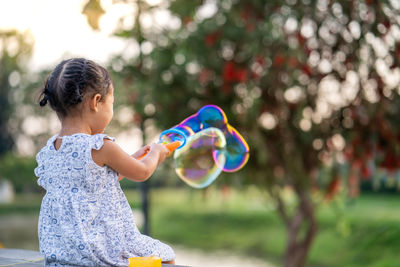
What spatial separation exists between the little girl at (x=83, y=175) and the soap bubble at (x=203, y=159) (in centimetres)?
96

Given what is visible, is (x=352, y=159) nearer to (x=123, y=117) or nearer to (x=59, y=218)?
(x=123, y=117)

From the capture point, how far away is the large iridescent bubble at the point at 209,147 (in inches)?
114

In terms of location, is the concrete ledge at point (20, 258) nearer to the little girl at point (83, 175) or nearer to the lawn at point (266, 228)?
the little girl at point (83, 175)

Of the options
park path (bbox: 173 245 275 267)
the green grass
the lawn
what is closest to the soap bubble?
the lawn

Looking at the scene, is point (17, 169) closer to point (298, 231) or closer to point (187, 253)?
point (187, 253)

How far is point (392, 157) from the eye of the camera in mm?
4805

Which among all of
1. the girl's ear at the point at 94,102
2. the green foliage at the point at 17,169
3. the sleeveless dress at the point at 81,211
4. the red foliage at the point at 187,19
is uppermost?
the red foliage at the point at 187,19

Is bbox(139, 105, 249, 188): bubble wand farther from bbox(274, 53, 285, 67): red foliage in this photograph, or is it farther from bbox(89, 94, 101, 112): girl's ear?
bbox(274, 53, 285, 67): red foliage

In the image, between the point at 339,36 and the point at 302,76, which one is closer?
the point at 339,36

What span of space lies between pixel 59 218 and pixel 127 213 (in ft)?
0.83

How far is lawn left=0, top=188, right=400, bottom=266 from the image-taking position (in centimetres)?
1130

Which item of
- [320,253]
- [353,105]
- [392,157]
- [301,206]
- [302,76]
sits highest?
[302,76]

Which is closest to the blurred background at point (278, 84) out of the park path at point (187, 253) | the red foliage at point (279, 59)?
the red foliage at point (279, 59)

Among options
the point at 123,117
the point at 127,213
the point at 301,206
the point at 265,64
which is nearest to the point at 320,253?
the point at 301,206
